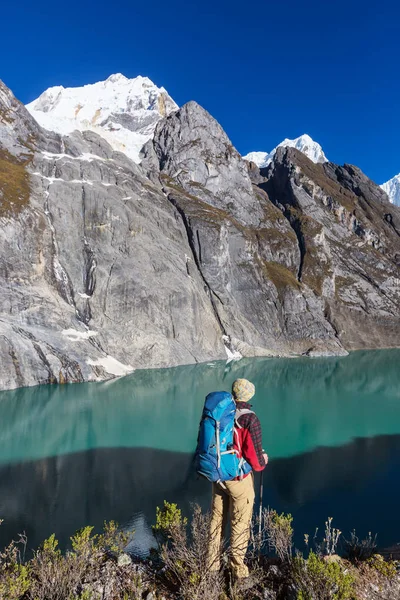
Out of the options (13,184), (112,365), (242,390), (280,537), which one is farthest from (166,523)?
(13,184)

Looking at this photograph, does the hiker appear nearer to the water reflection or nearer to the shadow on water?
the shadow on water

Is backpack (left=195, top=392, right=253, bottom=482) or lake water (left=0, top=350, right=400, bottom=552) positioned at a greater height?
backpack (left=195, top=392, right=253, bottom=482)

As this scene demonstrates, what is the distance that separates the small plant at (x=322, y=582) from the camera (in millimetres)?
5141

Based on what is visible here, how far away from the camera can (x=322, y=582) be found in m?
5.34

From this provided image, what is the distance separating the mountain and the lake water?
355 feet

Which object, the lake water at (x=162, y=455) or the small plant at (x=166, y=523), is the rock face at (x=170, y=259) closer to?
the lake water at (x=162, y=455)

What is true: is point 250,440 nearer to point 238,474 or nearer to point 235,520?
point 238,474

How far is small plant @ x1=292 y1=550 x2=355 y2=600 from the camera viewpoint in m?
5.14

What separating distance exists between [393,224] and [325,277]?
54510 mm

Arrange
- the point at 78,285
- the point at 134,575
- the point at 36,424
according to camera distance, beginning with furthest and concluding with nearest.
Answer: the point at 78,285 < the point at 36,424 < the point at 134,575

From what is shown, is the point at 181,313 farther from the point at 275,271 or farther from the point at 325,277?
the point at 325,277

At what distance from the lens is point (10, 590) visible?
5.52 m

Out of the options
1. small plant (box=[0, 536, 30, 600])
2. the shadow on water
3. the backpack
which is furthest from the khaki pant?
the shadow on water

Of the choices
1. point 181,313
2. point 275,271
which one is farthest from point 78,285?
point 275,271
